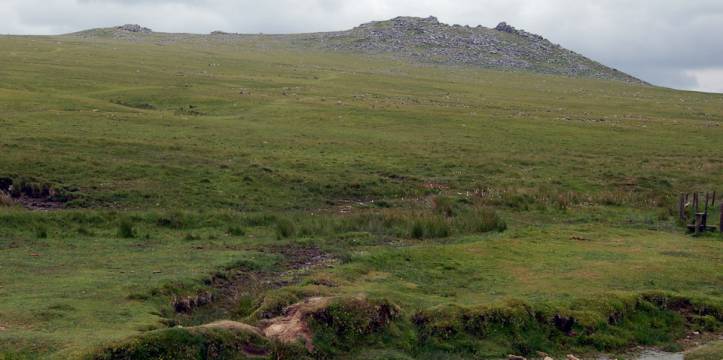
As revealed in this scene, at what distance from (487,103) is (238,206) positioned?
→ 51.8 meters

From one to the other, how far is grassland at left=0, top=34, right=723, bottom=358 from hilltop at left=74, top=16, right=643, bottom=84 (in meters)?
80.8

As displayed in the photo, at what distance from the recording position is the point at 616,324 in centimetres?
2064

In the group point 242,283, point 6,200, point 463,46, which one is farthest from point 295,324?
point 463,46

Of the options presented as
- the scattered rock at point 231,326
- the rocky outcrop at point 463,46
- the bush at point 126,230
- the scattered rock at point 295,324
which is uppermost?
the rocky outcrop at point 463,46

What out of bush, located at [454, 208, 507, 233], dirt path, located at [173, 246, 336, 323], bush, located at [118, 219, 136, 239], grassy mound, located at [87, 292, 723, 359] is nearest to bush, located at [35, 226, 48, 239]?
bush, located at [118, 219, 136, 239]

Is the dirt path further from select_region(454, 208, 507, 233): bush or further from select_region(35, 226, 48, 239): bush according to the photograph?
select_region(35, 226, 48, 239): bush

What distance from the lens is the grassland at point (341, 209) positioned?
2024cm

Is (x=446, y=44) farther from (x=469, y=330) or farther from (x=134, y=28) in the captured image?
(x=469, y=330)

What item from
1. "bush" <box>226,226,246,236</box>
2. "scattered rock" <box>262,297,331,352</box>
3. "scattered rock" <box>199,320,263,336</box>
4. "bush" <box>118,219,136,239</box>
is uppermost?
"scattered rock" <box>199,320,263,336</box>

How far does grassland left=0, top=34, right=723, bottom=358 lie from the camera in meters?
20.2

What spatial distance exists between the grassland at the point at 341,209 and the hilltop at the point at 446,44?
80.8m

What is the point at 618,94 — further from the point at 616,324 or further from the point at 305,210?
the point at 616,324

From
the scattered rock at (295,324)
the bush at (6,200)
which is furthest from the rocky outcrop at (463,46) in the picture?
the scattered rock at (295,324)

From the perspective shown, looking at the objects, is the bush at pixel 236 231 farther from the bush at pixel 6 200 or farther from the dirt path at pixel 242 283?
the bush at pixel 6 200
